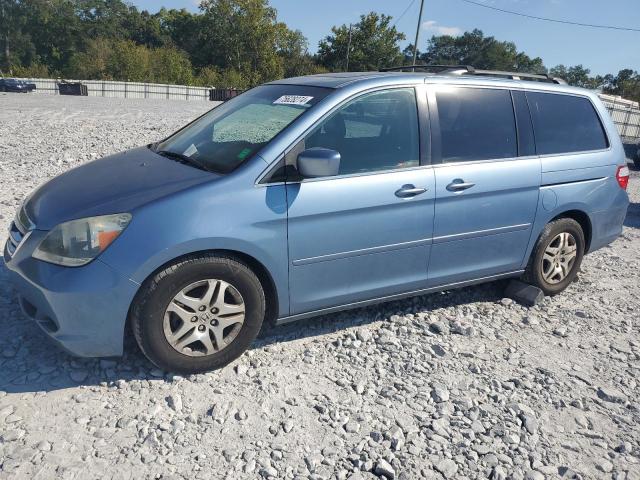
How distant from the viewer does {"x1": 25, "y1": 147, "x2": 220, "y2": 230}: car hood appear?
3000 millimetres

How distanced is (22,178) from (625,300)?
764 cm

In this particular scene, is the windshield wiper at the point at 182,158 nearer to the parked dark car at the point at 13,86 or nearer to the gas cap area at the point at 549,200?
the gas cap area at the point at 549,200

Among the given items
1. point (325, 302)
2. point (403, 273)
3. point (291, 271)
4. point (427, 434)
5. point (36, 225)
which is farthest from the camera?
point (403, 273)

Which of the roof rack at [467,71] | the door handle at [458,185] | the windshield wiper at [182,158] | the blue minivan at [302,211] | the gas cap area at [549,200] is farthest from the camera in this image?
the roof rack at [467,71]

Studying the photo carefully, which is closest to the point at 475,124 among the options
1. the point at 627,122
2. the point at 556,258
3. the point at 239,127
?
the point at 556,258

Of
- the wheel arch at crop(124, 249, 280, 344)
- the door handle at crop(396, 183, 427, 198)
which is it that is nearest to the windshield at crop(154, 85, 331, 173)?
the wheel arch at crop(124, 249, 280, 344)

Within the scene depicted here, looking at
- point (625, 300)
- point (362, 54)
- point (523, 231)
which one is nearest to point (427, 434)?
point (523, 231)

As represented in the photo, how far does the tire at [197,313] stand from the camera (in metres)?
2.96

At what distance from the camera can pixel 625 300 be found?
4902mm

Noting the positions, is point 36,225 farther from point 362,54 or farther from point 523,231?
point 362,54

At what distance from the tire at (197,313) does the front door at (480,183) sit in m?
1.46

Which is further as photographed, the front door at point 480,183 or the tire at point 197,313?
the front door at point 480,183

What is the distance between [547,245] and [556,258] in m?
0.22

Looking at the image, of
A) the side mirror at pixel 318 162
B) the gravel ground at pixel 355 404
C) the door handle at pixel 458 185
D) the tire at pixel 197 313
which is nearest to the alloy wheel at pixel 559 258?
the gravel ground at pixel 355 404
